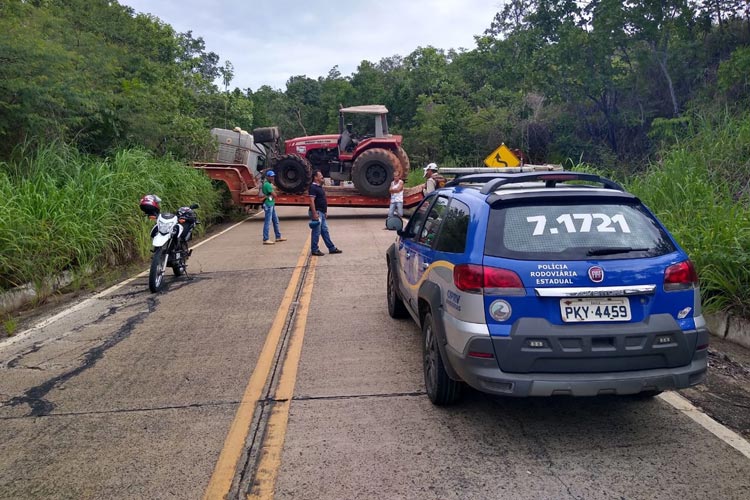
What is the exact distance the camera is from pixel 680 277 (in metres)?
4.20

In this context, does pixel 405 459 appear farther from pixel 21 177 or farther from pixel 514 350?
pixel 21 177

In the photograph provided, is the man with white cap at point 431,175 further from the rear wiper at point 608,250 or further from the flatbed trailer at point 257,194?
the rear wiper at point 608,250

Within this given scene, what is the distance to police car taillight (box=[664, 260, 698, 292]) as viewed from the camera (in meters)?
4.14

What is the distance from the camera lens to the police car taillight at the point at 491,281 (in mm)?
4031

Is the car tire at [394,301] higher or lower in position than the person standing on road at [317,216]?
lower

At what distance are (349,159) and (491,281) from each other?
1746 cm

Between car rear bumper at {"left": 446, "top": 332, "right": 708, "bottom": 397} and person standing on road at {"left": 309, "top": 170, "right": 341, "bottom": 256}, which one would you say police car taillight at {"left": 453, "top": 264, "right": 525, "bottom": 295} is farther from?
person standing on road at {"left": 309, "top": 170, "right": 341, "bottom": 256}

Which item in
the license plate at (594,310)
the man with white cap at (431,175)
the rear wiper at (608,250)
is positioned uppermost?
the man with white cap at (431,175)

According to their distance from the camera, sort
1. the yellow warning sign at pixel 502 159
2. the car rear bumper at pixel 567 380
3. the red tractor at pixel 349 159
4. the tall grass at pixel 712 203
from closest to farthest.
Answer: the car rear bumper at pixel 567 380
the tall grass at pixel 712 203
the yellow warning sign at pixel 502 159
the red tractor at pixel 349 159

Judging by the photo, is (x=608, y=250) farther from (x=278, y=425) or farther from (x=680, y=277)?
(x=278, y=425)

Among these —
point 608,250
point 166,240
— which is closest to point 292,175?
point 166,240

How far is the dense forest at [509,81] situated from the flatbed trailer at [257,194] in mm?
2042

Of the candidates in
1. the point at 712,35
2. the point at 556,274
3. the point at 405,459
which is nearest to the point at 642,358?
the point at 556,274

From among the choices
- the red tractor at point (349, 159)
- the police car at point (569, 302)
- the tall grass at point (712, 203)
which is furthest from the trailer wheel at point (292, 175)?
the police car at point (569, 302)
